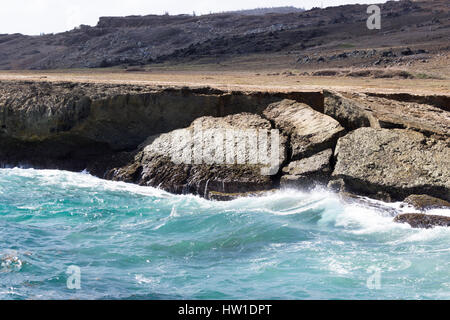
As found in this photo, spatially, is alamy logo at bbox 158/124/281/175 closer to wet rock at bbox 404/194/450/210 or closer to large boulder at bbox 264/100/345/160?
large boulder at bbox 264/100/345/160

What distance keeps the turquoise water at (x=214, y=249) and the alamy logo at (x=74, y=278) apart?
0.08 meters

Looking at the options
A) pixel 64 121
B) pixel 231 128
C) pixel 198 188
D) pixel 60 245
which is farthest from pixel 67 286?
pixel 64 121

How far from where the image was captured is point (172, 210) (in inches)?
445

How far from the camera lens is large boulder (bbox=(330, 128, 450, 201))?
33.3 feet

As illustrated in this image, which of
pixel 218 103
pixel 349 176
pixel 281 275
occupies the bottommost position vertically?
pixel 281 275

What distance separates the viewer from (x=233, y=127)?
12648 mm

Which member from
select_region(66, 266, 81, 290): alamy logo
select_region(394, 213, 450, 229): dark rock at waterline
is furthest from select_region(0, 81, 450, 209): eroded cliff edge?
select_region(66, 266, 81, 290): alamy logo

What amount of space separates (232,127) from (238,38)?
850 inches

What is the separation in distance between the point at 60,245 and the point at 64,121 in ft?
19.2

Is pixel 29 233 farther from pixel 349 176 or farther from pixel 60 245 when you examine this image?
pixel 349 176

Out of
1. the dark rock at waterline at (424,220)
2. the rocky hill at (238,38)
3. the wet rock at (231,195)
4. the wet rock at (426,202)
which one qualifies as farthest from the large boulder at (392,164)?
the rocky hill at (238,38)

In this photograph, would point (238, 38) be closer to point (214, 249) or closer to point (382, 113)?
point (382, 113)

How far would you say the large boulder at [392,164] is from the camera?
33.3 ft

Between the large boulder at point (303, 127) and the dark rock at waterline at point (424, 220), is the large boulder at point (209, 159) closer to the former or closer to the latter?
the large boulder at point (303, 127)
